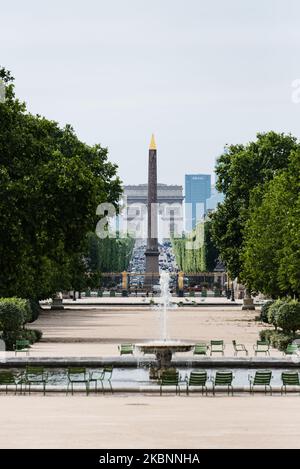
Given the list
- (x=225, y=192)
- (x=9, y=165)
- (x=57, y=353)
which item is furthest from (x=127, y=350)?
(x=225, y=192)

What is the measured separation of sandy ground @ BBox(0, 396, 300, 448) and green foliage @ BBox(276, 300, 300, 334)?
19.5m

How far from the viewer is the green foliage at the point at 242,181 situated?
89.3 metres

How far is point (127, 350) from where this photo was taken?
42.8 m

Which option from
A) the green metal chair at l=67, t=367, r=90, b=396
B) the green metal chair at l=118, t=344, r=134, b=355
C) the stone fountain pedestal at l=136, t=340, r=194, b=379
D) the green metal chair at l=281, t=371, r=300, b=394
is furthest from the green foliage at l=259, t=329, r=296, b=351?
the green metal chair at l=281, t=371, r=300, b=394

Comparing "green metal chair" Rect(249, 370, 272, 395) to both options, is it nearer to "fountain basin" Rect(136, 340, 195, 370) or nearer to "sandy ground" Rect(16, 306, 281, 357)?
"fountain basin" Rect(136, 340, 195, 370)

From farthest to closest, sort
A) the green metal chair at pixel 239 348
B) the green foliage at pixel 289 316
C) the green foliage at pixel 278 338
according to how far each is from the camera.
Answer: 1. the green foliage at pixel 289 316
2. the green foliage at pixel 278 338
3. the green metal chair at pixel 239 348

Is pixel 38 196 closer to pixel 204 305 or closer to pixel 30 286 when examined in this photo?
pixel 30 286

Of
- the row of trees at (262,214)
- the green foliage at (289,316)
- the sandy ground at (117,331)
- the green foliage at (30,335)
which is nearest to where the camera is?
the sandy ground at (117,331)

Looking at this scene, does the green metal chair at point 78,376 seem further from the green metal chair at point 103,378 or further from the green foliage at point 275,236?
the green foliage at point 275,236

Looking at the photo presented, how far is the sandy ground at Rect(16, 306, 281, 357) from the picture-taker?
49.3m

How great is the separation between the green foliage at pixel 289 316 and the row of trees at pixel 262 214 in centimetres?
565

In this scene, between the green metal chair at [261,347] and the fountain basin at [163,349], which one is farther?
the green metal chair at [261,347]

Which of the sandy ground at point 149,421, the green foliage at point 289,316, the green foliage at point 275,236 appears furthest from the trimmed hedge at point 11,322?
the sandy ground at point 149,421
